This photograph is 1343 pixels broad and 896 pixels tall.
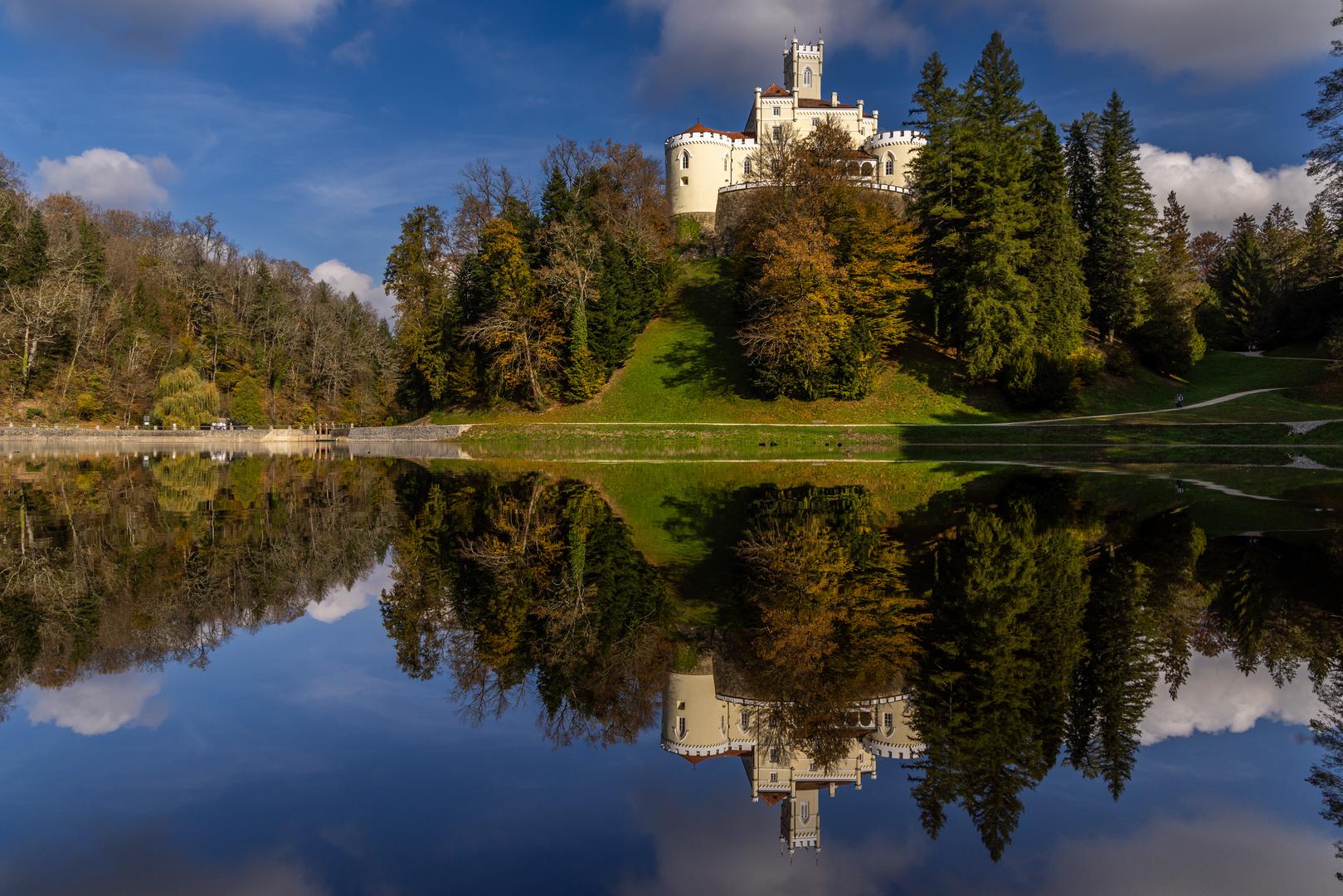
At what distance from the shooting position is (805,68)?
8062 cm

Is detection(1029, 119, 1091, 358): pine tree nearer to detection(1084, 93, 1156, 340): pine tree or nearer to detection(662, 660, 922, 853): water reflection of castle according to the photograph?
detection(1084, 93, 1156, 340): pine tree

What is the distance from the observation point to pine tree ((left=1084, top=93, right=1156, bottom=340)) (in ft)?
160

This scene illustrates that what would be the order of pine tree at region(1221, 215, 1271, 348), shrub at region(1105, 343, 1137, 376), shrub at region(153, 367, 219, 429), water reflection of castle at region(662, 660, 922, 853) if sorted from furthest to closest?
pine tree at region(1221, 215, 1271, 348), shrub at region(153, 367, 219, 429), shrub at region(1105, 343, 1137, 376), water reflection of castle at region(662, 660, 922, 853)

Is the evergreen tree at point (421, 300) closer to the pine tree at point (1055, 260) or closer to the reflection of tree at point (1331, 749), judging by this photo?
the pine tree at point (1055, 260)

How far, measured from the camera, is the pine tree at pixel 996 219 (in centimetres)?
4297

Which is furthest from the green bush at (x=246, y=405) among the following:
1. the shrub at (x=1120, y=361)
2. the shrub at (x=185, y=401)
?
the shrub at (x=1120, y=361)

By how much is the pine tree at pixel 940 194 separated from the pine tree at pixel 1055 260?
4341 millimetres

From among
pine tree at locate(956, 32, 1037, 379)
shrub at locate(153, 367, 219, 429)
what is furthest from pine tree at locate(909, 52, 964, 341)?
shrub at locate(153, 367, 219, 429)

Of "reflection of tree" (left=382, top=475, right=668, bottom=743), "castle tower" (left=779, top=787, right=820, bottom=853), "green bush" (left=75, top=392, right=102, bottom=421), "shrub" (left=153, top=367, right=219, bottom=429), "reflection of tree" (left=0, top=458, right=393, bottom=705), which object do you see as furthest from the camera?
"green bush" (left=75, top=392, right=102, bottom=421)

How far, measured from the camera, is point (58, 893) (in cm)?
385

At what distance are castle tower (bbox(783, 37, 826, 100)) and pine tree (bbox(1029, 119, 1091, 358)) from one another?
3715 centimetres

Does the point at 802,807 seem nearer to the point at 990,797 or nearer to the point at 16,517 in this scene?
the point at 990,797

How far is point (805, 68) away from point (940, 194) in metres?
39.5

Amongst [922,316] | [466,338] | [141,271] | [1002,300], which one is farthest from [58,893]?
[141,271]
